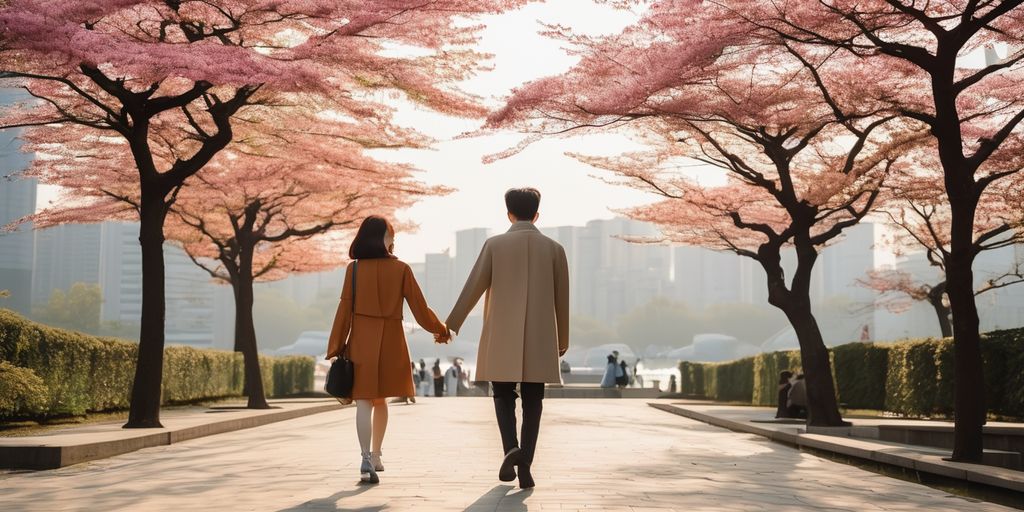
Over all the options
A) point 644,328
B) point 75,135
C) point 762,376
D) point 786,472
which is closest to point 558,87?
point 786,472

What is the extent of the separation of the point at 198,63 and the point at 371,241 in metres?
5.57

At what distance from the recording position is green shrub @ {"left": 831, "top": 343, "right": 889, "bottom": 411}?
76.4 ft

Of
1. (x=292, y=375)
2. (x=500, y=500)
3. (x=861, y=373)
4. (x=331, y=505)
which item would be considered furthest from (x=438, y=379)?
(x=331, y=505)

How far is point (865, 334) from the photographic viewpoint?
46469 mm

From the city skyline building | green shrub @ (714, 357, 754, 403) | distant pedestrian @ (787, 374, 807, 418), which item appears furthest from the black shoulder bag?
the city skyline building

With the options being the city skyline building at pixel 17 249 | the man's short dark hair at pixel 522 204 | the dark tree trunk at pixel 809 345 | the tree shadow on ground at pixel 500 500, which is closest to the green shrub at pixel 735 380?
the dark tree trunk at pixel 809 345

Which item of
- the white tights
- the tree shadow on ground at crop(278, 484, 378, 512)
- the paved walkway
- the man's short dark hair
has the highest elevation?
the man's short dark hair

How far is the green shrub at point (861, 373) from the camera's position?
917 inches

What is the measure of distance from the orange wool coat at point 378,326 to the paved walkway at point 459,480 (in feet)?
2.49

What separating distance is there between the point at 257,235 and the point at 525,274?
1823 cm

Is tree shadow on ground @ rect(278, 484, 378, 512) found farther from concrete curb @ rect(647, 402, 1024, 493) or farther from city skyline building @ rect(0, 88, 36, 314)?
city skyline building @ rect(0, 88, 36, 314)

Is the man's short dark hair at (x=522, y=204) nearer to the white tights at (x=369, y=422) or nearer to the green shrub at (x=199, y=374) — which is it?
the white tights at (x=369, y=422)

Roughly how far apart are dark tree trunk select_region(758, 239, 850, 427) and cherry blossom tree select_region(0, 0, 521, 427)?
631 centimetres

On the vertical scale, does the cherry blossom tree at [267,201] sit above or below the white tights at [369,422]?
above
